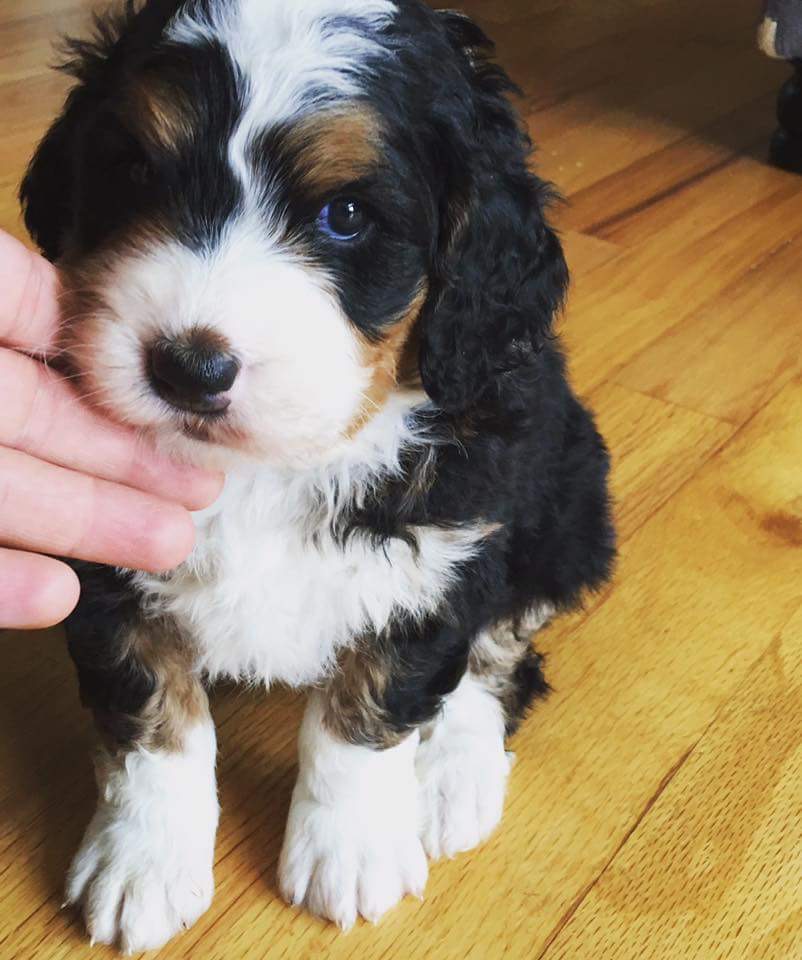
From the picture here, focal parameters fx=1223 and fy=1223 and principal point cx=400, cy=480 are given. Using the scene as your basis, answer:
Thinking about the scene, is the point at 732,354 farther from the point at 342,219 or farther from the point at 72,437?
the point at 72,437

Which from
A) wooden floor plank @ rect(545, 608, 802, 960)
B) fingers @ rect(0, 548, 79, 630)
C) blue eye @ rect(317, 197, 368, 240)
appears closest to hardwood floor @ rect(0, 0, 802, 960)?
wooden floor plank @ rect(545, 608, 802, 960)

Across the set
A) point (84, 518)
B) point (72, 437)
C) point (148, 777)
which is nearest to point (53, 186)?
point (72, 437)

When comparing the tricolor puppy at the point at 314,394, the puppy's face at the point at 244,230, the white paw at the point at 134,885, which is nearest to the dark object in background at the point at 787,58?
the tricolor puppy at the point at 314,394

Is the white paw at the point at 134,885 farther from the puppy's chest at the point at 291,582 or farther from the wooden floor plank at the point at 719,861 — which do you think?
the wooden floor plank at the point at 719,861

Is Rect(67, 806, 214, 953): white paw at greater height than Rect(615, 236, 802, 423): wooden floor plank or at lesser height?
greater

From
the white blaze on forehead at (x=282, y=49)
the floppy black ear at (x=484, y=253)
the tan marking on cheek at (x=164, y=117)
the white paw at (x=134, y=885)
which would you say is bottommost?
the white paw at (x=134, y=885)

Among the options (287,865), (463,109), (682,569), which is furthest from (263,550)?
(682,569)

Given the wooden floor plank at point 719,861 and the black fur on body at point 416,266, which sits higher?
the black fur on body at point 416,266

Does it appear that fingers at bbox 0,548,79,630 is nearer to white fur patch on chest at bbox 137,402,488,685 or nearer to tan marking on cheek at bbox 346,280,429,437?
white fur patch on chest at bbox 137,402,488,685
